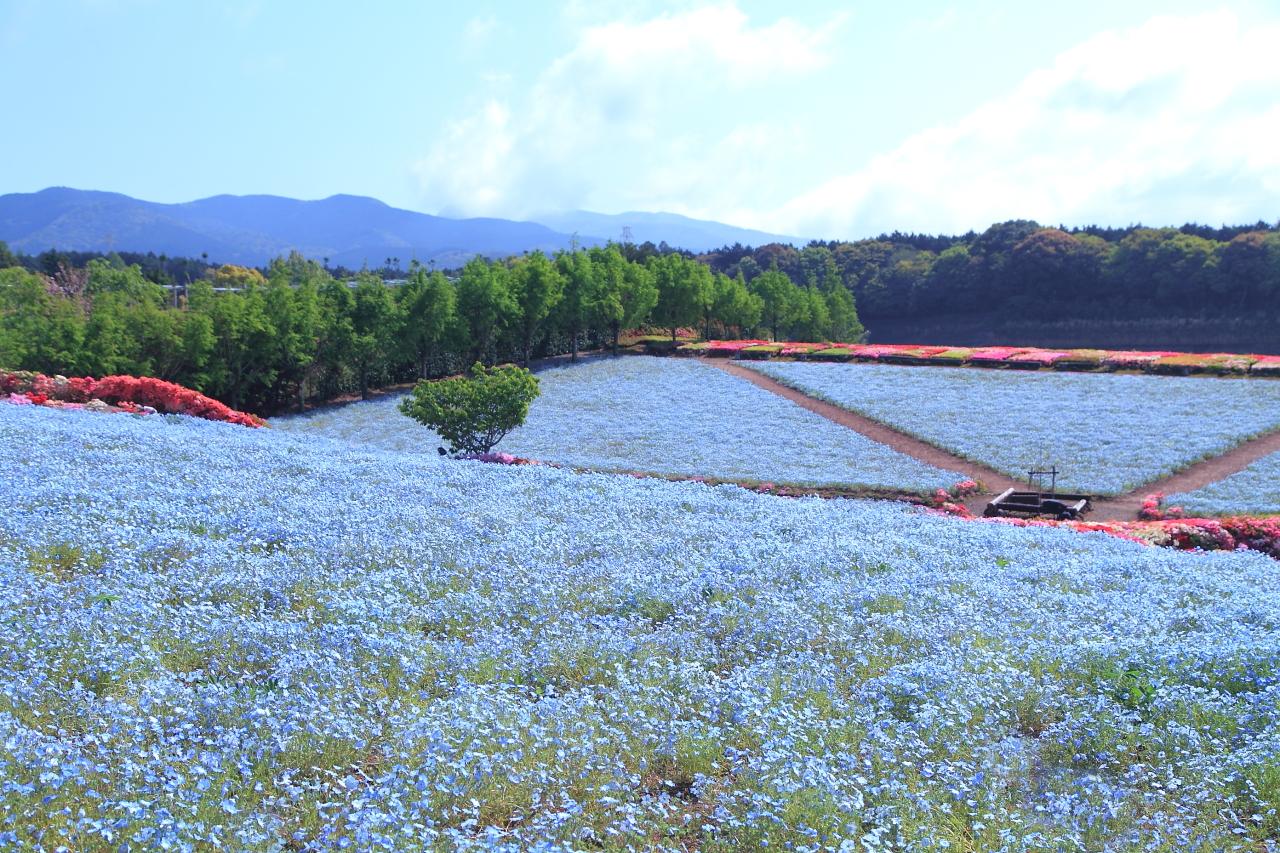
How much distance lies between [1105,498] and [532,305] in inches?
1507

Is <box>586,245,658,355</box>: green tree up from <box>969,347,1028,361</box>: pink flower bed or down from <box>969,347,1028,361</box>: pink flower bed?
up

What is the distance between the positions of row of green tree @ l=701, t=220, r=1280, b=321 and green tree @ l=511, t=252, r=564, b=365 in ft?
91.9

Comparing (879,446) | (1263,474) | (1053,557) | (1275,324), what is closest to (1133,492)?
(1263,474)

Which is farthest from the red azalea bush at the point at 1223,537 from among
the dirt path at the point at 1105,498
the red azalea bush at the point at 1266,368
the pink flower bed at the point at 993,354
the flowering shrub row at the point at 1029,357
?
the pink flower bed at the point at 993,354

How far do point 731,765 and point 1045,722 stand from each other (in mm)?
2956

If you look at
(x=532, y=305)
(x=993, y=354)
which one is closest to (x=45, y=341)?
(x=532, y=305)

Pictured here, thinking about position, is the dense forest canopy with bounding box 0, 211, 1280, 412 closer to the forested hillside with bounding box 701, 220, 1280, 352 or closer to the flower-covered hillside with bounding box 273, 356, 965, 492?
the forested hillside with bounding box 701, 220, 1280, 352

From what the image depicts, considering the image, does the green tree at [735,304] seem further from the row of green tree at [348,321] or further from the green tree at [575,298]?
the green tree at [575,298]

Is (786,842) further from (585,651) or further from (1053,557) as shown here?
(1053,557)

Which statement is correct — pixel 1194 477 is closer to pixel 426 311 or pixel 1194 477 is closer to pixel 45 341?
pixel 426 311

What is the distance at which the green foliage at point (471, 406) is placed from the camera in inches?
1174

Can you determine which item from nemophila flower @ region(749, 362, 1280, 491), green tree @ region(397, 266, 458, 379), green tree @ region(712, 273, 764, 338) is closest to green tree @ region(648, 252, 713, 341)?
green tree @ region(712, 273, 764, 338)

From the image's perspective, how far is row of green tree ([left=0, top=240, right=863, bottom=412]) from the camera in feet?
146

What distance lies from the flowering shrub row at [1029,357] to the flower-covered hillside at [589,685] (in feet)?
126
